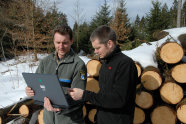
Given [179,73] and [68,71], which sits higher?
[68,71]

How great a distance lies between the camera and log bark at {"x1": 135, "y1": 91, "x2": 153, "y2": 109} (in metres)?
2.56

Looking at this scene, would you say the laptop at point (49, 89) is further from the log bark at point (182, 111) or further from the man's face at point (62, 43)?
the log bark at point (182, 111)

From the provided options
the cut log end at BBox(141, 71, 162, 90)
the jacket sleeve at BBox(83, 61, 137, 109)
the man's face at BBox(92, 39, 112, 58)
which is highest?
the man's face at BBox(92, 39, 112, 58)

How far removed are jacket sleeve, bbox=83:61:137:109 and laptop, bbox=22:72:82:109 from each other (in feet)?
0.62

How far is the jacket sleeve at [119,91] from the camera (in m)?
1.18

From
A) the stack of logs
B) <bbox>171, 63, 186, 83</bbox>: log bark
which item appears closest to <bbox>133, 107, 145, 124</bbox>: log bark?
the stack of logs

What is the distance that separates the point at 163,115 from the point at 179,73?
2.64 ft

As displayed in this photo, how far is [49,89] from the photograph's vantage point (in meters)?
1.27

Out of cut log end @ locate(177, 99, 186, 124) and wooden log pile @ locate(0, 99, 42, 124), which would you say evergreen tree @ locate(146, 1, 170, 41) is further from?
wooden log pile @ locate(0, 99, 42, 124)

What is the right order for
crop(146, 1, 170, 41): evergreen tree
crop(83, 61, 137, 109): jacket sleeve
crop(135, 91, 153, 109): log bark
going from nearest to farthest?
crop(83, 61, 137, 109): jacket sleeve
crop(135, 91, 153, 109): log bark
crop(146, 1, 170, 41): evergreen tree

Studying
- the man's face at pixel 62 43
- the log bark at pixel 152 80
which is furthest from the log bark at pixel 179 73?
the man's face at pixel 62 43

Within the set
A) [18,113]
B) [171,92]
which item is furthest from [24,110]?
[171,92]

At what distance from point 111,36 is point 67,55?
0.56m

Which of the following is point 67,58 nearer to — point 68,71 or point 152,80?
point 68,71
